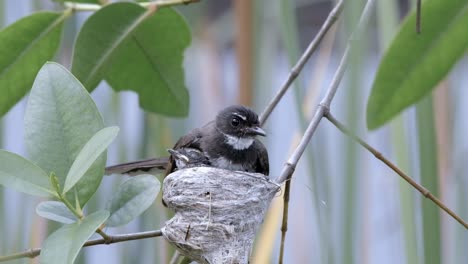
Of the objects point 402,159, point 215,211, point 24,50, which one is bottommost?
point 215,211

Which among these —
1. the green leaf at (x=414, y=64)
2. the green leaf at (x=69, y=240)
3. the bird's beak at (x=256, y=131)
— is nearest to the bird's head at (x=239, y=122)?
the bird's beak at (x=256, y=131)

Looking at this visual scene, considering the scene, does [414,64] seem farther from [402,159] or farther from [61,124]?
[61,124]

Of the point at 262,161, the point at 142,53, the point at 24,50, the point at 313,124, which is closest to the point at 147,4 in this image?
the point at 142,53

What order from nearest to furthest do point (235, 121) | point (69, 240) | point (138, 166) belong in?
point (69, 240) → point (138, 166) → point (235, 121)

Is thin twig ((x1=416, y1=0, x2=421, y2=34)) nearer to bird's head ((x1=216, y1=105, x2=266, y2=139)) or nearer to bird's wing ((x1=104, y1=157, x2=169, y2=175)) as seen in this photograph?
bird's head ((x1=216, y1=105, x2=266, y2=139))

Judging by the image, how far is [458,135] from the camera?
10.6ft

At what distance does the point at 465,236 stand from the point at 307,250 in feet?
2.18

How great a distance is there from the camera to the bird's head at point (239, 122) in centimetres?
285

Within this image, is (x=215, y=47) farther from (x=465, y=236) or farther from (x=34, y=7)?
(x=465, y=236)

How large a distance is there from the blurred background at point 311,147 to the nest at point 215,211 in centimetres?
21

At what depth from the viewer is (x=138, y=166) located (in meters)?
2.72

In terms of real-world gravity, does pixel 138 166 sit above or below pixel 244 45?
below

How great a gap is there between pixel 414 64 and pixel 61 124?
1.05m

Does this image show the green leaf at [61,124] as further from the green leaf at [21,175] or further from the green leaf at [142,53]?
the green leaf at [142,53]
